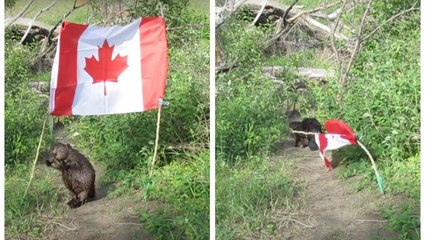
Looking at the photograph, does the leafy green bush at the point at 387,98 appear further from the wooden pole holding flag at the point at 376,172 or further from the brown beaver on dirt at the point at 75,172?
the brown beaver on dirt at the point at 75,172

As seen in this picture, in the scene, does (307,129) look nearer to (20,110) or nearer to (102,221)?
(102,221)

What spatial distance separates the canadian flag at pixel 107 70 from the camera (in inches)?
139

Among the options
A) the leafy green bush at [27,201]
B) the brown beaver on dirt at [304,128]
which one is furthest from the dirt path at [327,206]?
the leafy green bush at [27,201]

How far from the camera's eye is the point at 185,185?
11.5ft

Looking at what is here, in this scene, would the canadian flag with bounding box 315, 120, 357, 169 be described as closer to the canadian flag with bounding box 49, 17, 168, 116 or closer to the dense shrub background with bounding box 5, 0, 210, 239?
the dense shrub background with bounding box 5, 0, 210, 239

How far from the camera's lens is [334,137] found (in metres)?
3.44

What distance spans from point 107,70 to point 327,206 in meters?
1.25

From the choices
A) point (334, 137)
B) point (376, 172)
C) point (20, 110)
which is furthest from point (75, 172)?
point (376, 172)

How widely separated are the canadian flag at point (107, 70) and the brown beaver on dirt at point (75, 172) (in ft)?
0.65

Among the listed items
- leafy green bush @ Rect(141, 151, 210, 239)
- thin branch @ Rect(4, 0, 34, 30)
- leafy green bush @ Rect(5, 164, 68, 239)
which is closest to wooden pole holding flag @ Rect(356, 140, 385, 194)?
leafy green bush @ Rect(141, 151, 210, 239)

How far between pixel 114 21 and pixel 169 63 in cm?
34

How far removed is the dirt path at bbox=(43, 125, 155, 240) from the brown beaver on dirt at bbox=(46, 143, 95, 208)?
0.04 metres

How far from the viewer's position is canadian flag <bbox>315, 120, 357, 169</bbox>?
11.2ft

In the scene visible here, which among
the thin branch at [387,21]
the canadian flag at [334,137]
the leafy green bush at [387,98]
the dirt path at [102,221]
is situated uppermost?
the thin branch at [387,21]
